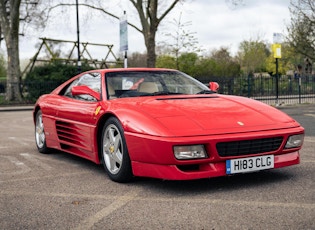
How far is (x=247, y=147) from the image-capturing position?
13.7 ft

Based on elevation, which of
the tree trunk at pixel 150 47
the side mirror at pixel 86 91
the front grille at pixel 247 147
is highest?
the tree trunk at pixel 150 47

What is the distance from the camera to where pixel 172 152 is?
3982 mm

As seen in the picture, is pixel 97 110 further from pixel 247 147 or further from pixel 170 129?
pixel 247 147

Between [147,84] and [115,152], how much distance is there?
3.50ft

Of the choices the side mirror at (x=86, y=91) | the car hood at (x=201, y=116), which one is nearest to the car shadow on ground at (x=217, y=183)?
the car hood at (x=201, y=116)

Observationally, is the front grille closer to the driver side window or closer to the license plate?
the license plate

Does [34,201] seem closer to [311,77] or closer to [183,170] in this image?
[183,170]

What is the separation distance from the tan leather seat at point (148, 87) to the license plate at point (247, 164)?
5.15 feet

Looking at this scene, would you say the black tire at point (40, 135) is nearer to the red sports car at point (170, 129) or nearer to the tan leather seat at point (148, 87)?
the red sports car at point (170, 129)

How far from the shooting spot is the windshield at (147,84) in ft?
17.3

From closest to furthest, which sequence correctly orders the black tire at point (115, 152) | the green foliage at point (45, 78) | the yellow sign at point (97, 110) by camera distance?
the black tire at point (115, 152), the yellow sign at point (97, 110), the green foliage at point (45, 78)

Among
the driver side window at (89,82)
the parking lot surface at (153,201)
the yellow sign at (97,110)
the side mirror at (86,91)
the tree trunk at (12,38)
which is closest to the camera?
the parking lot surface at (153,201)

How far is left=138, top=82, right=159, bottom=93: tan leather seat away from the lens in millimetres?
5336

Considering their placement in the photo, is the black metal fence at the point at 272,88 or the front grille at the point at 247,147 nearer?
the front grille at the point at 247,147
